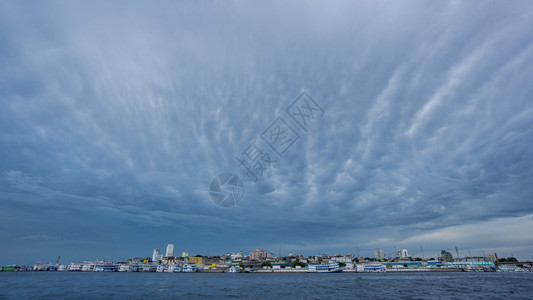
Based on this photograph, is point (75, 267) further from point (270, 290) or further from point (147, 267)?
point (270, 290)

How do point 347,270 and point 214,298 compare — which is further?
point 347,270

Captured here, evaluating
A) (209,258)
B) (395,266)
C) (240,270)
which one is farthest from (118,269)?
(395,266)

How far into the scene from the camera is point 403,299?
27.8m

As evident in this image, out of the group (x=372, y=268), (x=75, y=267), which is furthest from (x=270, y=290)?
(x=75, y=267)

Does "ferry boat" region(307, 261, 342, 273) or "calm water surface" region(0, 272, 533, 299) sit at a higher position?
"calm water surface" region(0, 272, 533, 299)

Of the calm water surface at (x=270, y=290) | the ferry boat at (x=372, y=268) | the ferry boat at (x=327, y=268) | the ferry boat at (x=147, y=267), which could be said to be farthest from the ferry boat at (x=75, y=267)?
the ferry boat at (x=372, y=268)

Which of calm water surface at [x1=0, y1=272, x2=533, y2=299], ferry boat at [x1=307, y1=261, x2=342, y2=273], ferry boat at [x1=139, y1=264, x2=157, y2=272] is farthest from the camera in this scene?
ferry boat at [x1=139, y1=264, x2=157, y2=272]

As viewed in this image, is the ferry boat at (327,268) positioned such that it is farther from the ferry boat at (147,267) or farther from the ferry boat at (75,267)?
the ferry boat at (75,267)

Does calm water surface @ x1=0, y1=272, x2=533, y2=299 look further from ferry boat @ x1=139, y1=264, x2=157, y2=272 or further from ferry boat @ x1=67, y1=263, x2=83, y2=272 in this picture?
ferry boat @ x1=67, y1=263, x2=83, y2=272

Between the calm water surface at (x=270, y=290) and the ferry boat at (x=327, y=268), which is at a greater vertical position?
the calm water surface at (x=270, y=290)

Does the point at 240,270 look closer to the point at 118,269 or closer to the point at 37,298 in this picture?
the point at 118,269

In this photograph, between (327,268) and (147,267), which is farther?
(147,267)

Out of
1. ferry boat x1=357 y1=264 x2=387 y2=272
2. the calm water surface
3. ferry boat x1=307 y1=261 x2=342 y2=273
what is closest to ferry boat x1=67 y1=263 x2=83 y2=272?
the calm water surface

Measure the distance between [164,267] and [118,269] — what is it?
30967 millimetres
